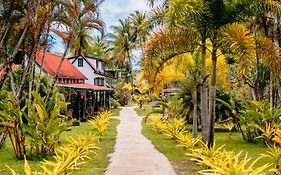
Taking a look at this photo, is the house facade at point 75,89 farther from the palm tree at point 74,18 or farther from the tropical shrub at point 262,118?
the tropical shrub at point 262,118

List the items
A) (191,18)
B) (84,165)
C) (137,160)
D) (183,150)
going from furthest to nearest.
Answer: (183,150)
(191,18)
(137,160)
(84,165)

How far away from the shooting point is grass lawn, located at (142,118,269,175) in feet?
35.6

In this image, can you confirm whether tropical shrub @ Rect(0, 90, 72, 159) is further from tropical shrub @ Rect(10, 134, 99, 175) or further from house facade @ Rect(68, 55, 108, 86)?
house facade @ Rect(68, 55, 108, 86)

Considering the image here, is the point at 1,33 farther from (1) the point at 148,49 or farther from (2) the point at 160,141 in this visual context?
(2) the point at 160,141

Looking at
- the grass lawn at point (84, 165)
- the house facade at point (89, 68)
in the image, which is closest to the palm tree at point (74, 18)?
the grass lawn at point (84, 165)

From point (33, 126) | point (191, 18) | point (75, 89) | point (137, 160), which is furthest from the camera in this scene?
point (75, 89)

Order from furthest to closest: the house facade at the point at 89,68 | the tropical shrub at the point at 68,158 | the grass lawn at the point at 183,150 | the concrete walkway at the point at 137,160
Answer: the house facade at the point at 89,68 < the grass lawn at the point at 183,150 < the concrete walkway at the point at 137,160 < the tropical shrub at the point at 68,158

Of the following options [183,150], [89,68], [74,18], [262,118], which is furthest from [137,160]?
[89,68]

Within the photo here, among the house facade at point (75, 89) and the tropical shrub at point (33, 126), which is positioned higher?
the house facade at point (75, 89)

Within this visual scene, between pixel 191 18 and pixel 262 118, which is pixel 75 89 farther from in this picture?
pixel 191 18

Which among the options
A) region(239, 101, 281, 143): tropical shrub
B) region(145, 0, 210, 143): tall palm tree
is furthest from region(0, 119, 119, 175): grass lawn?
region(239, 101, 281, 143): tropical shrub

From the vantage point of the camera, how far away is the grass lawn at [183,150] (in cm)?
1084

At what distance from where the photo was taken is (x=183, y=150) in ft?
45.8

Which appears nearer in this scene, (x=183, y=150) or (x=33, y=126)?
(x=33, y=126)
